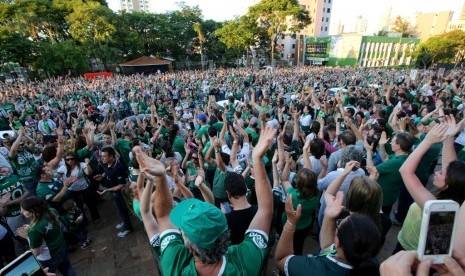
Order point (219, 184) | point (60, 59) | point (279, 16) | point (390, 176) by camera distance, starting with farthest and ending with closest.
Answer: point (279, 16) → point (60, 59) → point (219, 184) → point (390, 176)

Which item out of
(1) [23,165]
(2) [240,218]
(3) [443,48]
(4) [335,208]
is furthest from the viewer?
(3) [443,48]

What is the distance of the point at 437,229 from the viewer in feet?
3.30

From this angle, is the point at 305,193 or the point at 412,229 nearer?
the point at 412,229

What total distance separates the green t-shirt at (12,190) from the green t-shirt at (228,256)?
3.40 m

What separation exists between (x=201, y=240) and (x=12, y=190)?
386cm

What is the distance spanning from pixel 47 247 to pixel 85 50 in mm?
34763

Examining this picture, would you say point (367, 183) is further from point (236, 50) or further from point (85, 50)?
point (236, 50)

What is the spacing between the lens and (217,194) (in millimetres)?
3822

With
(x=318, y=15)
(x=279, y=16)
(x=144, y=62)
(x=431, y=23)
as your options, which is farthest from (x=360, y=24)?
(x=144, y=62)

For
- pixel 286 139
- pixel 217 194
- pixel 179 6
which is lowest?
pixel 217 194

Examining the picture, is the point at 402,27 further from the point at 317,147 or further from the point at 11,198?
the point at 11,198

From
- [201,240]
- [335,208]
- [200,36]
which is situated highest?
[200,36]

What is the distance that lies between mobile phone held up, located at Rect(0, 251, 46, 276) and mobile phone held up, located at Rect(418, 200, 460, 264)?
2176mm

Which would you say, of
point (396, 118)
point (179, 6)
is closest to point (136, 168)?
point (396, 118)
